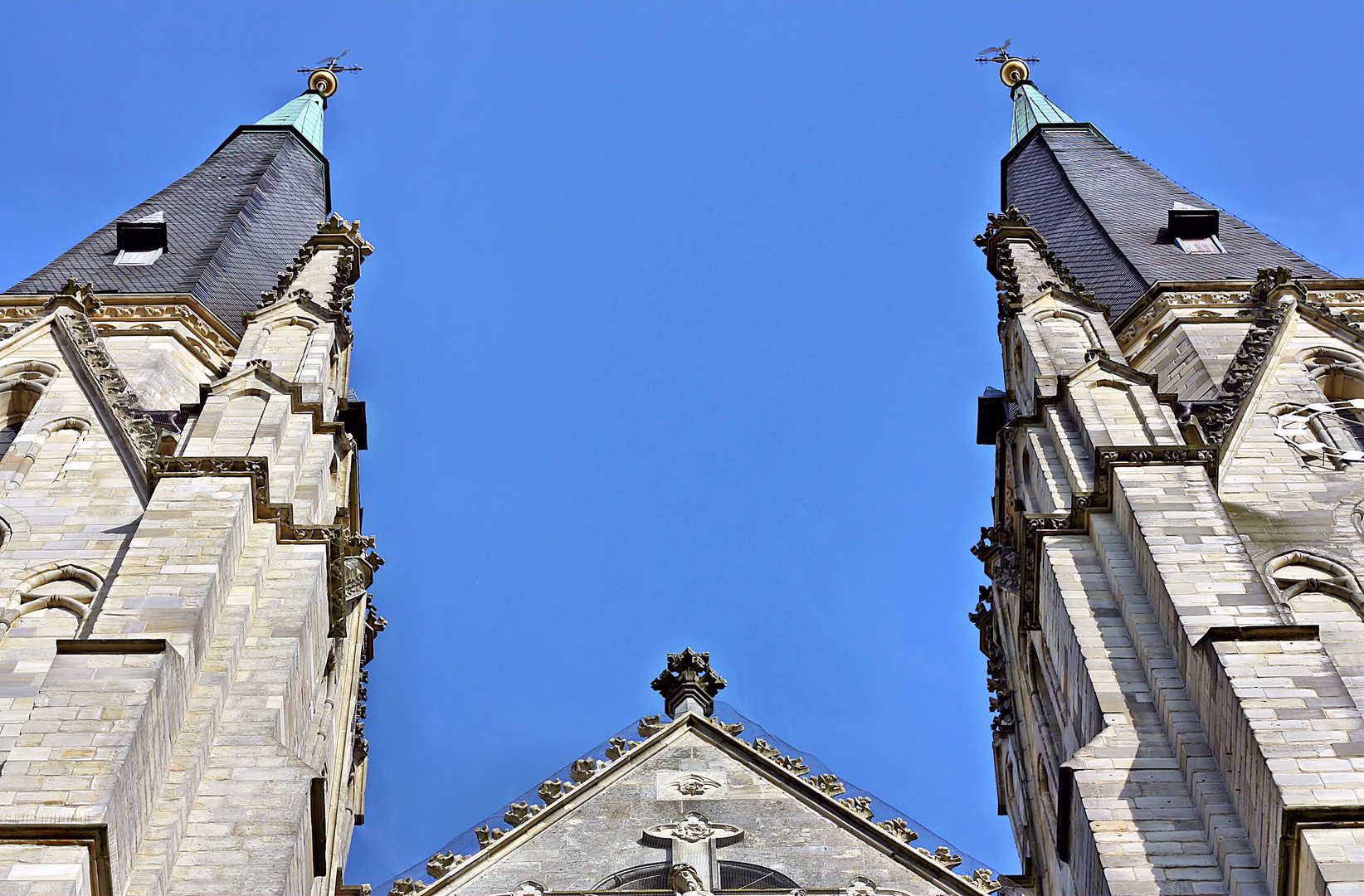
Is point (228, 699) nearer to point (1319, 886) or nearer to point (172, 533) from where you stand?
point (172, 533)

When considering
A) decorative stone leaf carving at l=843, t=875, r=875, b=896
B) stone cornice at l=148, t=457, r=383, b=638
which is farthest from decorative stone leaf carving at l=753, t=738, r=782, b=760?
stone cornice at l=148, t=457, r=383, b=638

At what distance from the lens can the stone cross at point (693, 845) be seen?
18859mm

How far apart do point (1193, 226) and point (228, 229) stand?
1566 cm

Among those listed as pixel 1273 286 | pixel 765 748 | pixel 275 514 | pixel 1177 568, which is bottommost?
pixel 765 748

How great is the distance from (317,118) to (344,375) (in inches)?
730

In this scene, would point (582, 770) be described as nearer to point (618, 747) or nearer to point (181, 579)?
point (618, 747)

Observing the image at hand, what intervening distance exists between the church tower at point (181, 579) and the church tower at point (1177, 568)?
693cm

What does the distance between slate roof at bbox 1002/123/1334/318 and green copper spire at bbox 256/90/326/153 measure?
1434 cm

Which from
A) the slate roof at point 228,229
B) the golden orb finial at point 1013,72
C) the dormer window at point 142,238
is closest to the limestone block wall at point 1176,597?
the slate roof at point 228,229

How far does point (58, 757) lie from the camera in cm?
1609

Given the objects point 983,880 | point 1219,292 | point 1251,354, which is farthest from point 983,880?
point 1219,292

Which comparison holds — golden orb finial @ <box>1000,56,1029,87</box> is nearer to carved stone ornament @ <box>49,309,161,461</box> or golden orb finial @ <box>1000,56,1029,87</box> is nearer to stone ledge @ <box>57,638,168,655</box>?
carved stone ornament @ <box>49,309,161,461</box>

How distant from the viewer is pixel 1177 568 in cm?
1955

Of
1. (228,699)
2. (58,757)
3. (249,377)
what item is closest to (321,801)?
(228,699)
